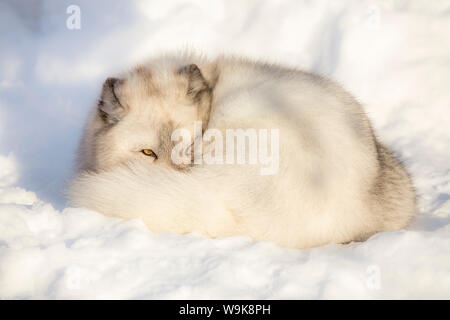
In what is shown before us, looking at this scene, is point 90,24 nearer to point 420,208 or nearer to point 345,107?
point 345,107

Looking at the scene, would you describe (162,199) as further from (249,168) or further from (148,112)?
(148,112)

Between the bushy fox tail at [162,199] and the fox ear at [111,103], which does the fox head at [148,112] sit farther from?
the bushy fox tail at [162,199]

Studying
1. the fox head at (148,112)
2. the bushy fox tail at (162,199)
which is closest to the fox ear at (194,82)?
the fox head at (148,112)

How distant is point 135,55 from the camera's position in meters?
3.97

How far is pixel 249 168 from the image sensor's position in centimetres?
167

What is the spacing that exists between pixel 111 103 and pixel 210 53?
1.47 m

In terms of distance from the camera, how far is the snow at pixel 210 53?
1.42 meters

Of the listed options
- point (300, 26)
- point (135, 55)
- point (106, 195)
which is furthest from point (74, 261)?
point (300, 26)

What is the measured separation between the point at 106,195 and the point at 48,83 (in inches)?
111

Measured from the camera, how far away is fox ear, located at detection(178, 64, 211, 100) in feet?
6.84

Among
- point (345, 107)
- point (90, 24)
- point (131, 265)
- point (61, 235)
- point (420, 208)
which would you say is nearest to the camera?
point (131, 265)

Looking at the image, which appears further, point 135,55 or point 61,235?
point 135,55

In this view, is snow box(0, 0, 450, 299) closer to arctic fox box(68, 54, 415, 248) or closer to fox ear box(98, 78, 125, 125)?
arctic fox box(68, 54, 415, 248)

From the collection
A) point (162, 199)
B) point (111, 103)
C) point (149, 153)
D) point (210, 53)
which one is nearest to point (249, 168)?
point (162, 199)
